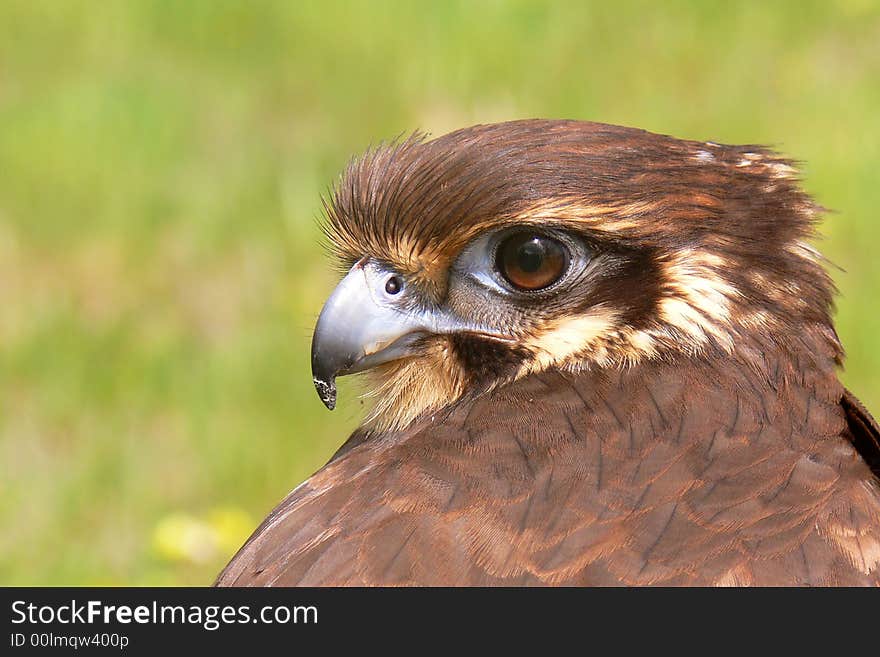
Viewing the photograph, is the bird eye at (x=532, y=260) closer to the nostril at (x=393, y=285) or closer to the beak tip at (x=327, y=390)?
the nostril at (x=393, y=285)

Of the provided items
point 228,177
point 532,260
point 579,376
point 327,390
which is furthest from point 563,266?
point 228,177

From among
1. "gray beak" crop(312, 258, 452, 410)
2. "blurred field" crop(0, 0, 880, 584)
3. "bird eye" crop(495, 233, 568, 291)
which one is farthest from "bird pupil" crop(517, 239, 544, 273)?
"blurred field" crop(0, 0, 880, 584)

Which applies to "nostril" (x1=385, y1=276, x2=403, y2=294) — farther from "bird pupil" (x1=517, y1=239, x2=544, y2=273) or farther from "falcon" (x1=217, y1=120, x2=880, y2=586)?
"bird pupil" (x1=517, y1=239, x2=544, y2=273)

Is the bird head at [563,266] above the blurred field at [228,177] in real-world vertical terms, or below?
below

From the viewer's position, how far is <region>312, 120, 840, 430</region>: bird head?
291 centimetres

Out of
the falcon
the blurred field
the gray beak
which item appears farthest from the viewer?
the blurred field

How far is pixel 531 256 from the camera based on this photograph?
2.94 metres

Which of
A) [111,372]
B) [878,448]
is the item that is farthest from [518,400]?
[111,372]

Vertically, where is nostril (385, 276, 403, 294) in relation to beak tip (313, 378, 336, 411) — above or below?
above

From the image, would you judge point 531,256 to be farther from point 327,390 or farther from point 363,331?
point 327,390

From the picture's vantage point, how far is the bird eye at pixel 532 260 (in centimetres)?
293

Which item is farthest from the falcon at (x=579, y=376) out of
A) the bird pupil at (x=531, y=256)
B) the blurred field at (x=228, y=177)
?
the blurred field at (x=228, y=177)

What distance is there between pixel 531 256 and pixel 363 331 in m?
0.37

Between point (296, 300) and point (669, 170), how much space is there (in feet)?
10.8
